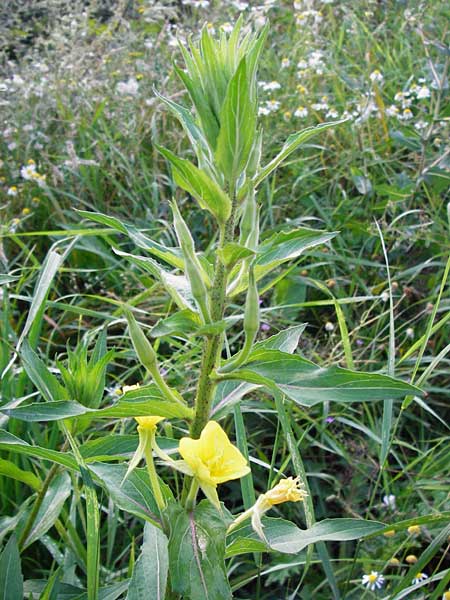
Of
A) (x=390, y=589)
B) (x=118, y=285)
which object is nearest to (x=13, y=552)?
(x=390, y=589)

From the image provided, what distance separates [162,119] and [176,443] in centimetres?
219

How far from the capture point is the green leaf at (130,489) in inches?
40.6

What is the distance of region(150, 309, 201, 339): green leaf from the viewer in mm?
932

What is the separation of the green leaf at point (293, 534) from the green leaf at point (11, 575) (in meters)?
0.37

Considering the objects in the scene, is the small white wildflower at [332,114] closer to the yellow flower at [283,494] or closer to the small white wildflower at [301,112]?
the small white wildflower at [301,112]

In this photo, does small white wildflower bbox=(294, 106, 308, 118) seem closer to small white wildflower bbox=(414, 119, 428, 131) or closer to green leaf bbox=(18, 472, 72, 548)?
small white wildflower bbox=(414, 119, 428, 131)

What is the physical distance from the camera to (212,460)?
0.92 m

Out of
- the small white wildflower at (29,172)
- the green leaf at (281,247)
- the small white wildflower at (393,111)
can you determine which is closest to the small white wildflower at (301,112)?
the small white wildflower at (393,111)

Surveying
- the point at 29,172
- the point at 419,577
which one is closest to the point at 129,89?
the point at 29,172

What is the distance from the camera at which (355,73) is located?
360 cm

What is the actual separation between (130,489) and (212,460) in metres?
0.21

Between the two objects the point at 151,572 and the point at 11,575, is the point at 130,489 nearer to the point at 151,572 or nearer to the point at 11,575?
the point at 151,572

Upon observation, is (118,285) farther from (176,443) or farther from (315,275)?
(176,443)

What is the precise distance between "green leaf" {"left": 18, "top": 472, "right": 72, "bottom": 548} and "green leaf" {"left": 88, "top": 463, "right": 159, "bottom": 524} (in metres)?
0.27
